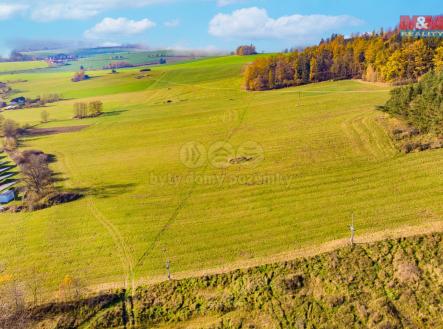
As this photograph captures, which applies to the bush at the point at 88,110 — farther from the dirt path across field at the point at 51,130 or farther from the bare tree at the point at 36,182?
the bare tree at the point at 36,182

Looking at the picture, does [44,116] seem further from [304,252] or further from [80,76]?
[304,252]

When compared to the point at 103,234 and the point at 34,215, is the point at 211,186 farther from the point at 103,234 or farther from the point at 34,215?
the point at 34,215

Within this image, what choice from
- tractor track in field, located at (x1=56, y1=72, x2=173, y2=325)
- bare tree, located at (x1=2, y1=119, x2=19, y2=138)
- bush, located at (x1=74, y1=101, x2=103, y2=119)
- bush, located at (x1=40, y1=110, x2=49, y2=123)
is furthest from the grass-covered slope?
bush, located at (x1=40, y1=110, x2=49, y2=123)

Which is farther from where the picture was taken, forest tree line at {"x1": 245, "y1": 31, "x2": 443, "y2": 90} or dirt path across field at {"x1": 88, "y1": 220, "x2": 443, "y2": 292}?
forest tree line at {"x1": 245, "y1": 31, "x2": 443, "y2": 90}

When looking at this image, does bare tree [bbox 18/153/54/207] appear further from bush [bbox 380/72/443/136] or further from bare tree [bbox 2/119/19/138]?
bush [bbox 380/72/443/136]

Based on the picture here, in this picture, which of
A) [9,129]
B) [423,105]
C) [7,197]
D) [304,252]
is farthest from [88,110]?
[423,105]

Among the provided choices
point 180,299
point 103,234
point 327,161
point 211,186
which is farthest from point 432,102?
point 103,234
